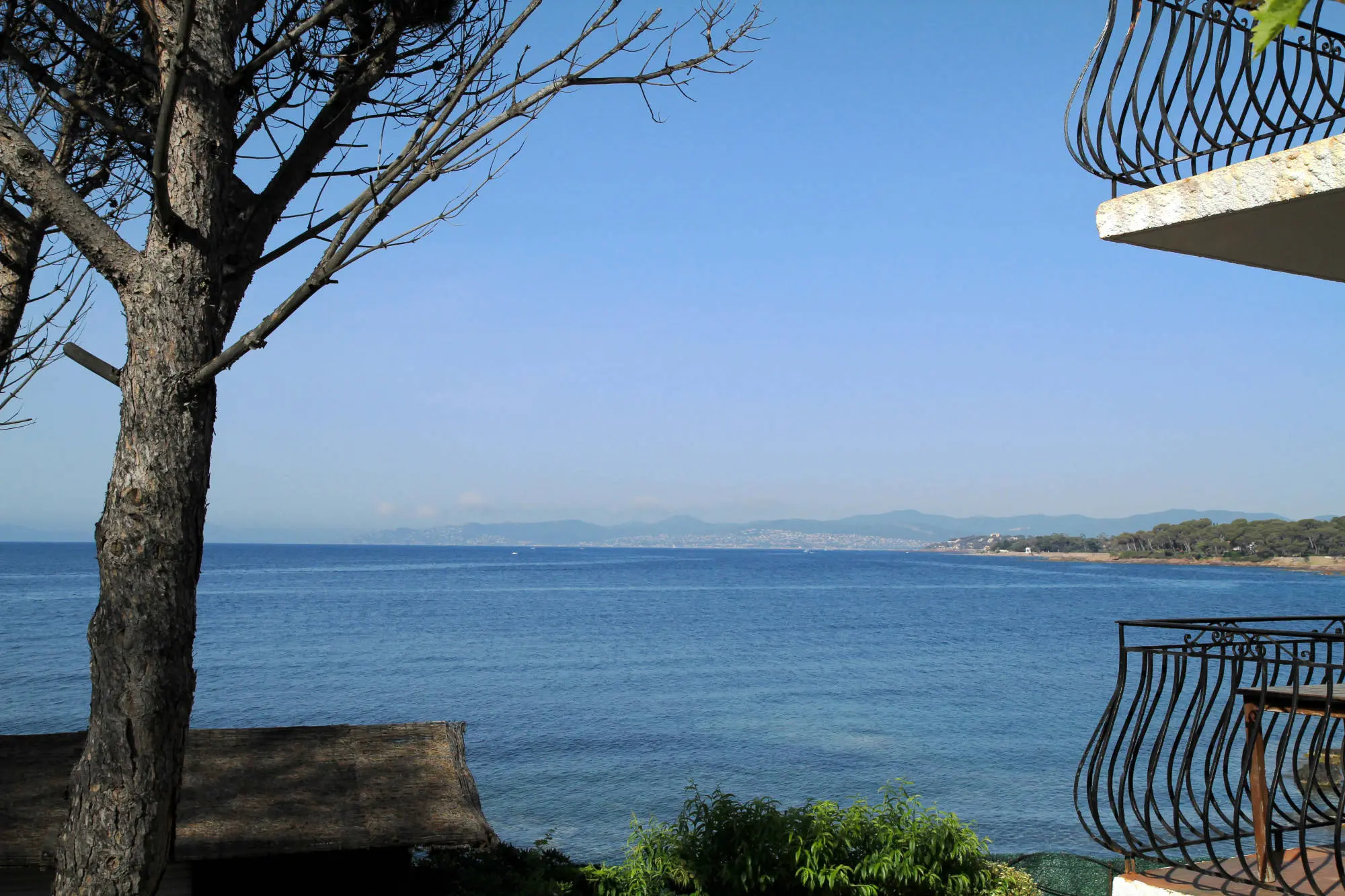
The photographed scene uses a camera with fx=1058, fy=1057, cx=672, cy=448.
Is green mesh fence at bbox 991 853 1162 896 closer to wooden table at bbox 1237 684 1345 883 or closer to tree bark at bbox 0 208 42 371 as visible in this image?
wooden table at bbox 1237 684 1345 883

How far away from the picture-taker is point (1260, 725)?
4.34m

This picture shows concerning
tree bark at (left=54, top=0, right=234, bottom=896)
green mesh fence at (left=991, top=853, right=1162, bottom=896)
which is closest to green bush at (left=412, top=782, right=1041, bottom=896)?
green mesh fence at (left=991, top=853, right=1162, bottom=896)

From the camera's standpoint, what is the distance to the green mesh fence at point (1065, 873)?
12492 mm

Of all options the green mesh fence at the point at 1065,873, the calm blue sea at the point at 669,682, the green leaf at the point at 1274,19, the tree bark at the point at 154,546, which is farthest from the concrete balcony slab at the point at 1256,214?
the calm blue sea at the point at 669,682

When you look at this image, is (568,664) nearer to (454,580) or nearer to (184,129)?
(184,129)

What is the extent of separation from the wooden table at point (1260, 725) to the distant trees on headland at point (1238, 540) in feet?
434

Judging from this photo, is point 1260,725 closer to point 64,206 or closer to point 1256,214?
point 1256,214

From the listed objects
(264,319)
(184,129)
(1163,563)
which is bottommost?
(1163,563)

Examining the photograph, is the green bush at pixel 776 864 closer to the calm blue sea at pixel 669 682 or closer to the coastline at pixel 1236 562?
the calm blue sea at pixel 669 682

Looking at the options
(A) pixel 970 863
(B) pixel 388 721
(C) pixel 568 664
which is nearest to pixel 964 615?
(C) pixel 568 664

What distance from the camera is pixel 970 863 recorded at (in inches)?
409

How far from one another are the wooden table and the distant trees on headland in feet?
434

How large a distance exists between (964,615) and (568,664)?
38.1 meters

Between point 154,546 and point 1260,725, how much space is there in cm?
446
